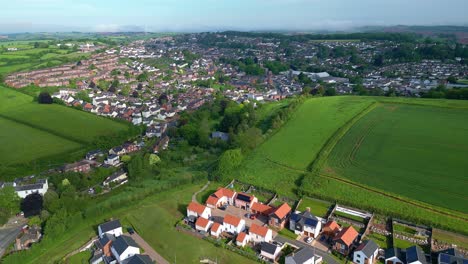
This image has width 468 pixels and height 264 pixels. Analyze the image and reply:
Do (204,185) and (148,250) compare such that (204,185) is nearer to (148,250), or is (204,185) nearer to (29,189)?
(148,250)

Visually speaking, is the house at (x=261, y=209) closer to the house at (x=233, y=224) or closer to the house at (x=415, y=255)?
the house at (x=233, y=224)

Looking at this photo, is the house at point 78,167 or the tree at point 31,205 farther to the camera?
the house at point 78,167

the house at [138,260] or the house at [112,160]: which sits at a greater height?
the house at [138,260]

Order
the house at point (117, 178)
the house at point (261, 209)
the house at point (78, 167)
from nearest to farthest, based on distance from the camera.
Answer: the house at point (261, 209)
the house at point (117, 178)
the house at point (78, 167)

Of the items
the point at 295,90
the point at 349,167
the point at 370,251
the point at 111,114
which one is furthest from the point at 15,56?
the point at 370,251

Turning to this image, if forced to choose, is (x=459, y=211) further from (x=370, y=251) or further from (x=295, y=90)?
(x=295, y=90)

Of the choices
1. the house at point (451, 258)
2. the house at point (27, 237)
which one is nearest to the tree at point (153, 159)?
the house at point (27, 237)

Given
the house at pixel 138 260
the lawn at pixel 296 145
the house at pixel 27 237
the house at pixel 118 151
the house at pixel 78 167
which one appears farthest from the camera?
the house at pixel 118 151
